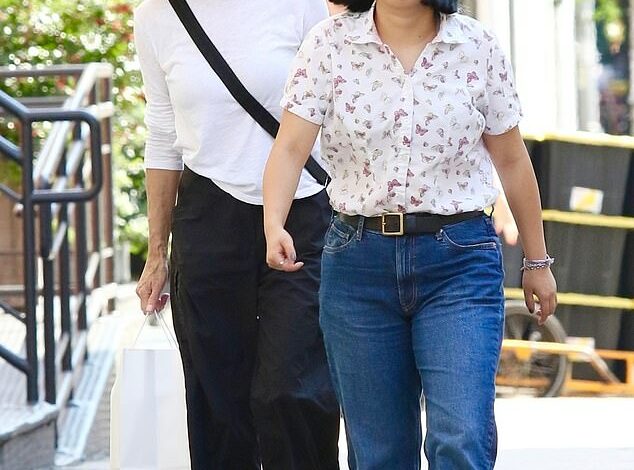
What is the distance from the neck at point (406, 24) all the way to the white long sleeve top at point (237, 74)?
0.54 meters

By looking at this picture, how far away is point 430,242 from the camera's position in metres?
3.21

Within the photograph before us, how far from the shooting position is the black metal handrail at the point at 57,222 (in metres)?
5.57

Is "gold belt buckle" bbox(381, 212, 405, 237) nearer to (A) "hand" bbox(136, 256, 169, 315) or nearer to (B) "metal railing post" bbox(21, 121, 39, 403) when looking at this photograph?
(A) "hand" bbox(136, 256, 169, 315)

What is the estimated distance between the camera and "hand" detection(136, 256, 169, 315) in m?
4.03

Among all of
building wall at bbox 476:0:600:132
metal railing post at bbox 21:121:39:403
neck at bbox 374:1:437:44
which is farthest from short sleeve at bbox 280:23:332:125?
building wall at bbox 476:0:600:132

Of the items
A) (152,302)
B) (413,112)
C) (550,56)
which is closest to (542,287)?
(413,112)

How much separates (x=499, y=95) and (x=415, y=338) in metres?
0.54

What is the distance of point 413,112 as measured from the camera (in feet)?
10.4

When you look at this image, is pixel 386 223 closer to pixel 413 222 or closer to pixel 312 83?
pixel 413 222

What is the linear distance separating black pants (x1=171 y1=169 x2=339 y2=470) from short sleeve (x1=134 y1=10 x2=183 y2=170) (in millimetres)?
144

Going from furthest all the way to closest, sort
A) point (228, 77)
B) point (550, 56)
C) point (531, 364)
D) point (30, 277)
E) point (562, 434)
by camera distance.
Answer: point (550, 56)
point (531, 364)
point (562, 434)
point (30, 277)
point (228, 77)

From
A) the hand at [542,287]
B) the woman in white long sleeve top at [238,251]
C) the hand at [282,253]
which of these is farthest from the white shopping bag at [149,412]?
the hand at [542,287]

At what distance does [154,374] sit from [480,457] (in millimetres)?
1091

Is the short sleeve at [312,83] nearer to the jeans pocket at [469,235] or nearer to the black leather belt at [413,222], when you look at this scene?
the black leather belt at [413,222]
